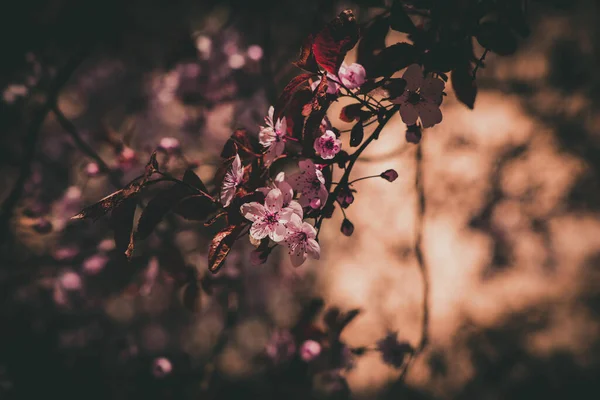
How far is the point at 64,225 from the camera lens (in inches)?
55.6

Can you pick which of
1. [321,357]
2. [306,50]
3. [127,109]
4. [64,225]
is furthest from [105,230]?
[306,50]

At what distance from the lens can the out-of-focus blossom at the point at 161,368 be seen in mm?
1196

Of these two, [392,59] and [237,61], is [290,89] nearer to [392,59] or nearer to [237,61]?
[392,59]

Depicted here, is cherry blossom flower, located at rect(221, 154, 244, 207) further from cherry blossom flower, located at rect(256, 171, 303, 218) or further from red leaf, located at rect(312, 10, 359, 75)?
red leaf, located at rect(312, 10, 359, 75)

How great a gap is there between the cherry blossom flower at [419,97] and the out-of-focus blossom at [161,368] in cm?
111

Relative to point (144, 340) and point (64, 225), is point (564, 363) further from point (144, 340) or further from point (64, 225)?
point (64, 225)

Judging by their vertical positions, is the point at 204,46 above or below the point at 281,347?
above

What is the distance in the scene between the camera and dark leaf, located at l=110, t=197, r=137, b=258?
568 mm

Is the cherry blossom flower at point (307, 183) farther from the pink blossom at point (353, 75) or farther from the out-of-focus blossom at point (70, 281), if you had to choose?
the out-of-focus blossom at point (70, 281)

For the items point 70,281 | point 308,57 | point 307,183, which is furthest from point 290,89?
point 70,281

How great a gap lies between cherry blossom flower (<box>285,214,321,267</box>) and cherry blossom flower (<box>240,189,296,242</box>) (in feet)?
0.04

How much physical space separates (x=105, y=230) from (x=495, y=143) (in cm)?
138

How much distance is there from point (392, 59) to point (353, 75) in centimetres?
7

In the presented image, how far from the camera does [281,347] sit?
117cm
